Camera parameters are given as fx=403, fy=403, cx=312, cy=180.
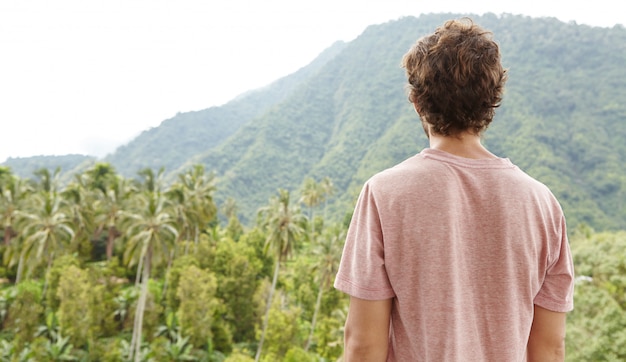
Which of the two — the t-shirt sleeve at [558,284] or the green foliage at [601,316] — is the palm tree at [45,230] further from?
the t-shirt sleeve at [558,284]

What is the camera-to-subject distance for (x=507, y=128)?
99.3 m

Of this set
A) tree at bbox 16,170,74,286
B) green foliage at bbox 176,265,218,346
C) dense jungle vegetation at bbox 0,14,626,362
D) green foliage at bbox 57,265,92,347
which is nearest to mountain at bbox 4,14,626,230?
dense jungle vegetation at bbox 0,14,626,362

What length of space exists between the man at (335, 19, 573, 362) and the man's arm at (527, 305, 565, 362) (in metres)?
0.11

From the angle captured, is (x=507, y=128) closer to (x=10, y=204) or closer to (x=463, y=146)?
(x=10, y=204)

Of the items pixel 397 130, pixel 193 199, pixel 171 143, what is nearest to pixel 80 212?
pixel 193 199

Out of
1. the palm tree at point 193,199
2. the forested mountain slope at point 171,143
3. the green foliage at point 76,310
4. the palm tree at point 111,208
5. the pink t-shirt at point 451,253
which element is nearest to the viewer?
the pink t-shirt at point 451,253

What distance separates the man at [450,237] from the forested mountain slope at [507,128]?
214 feet

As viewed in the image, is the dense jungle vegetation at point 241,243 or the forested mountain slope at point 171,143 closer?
the dense jungle vegetation at point 241,243

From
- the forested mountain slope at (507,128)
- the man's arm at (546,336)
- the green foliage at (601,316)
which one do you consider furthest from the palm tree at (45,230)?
the forested mountain slope at (507,128)

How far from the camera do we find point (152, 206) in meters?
21.7

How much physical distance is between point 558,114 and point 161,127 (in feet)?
498

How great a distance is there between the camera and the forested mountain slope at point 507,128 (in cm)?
8225

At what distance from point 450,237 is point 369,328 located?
0.38 metres

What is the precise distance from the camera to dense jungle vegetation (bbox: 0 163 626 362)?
21.8 m
